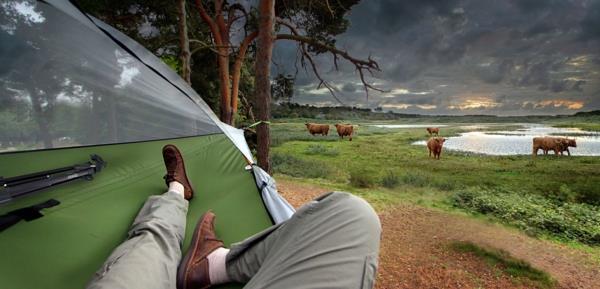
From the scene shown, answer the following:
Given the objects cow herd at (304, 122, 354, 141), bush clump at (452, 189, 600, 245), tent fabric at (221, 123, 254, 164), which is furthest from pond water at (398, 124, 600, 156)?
tent fabric at (221, 123, 254, 164)

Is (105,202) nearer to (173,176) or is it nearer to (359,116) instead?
(173,176)

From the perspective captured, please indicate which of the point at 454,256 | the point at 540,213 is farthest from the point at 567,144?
the point at 454,256

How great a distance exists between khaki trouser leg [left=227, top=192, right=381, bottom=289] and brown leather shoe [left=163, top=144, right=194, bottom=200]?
74 cm

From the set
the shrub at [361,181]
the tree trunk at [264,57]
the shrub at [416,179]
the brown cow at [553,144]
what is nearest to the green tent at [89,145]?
the tree trunk at [264,57]

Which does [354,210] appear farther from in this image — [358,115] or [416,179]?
[358,115]

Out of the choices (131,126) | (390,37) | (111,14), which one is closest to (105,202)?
(131,126)

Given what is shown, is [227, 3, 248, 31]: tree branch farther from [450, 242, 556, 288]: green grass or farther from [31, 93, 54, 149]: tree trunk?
[450, 242, 556, 288]: green grass

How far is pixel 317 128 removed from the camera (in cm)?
1552

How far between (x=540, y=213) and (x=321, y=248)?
4.60 metres

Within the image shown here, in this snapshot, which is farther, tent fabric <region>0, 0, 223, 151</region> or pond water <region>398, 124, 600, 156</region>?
pond water <region>398, 124, 600, 156</region>

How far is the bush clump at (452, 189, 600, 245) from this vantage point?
339 centimetres

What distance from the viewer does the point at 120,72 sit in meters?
1.81

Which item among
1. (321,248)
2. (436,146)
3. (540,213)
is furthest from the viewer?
(436,146)

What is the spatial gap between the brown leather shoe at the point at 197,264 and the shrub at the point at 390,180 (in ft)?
17.5
